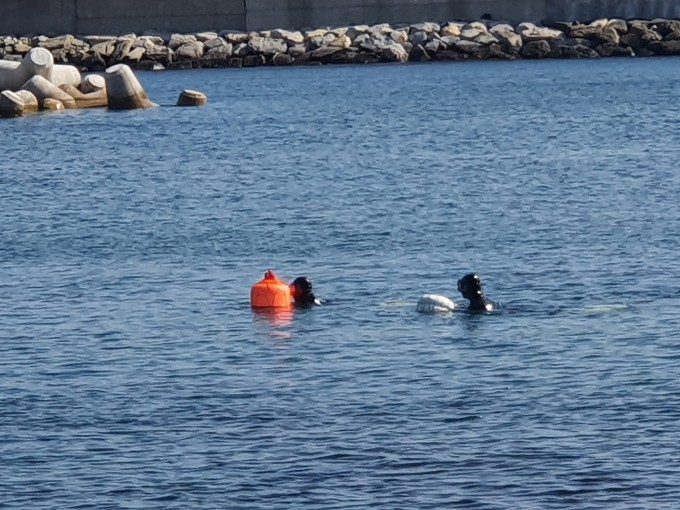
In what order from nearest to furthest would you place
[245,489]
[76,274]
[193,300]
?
[245,489]
[193,300]
[76,274]

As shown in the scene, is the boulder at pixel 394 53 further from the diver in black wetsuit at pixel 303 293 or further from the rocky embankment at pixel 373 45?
the diver in black wetsuit at pixel 303 293

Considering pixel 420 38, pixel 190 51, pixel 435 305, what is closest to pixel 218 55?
pixel 190 51

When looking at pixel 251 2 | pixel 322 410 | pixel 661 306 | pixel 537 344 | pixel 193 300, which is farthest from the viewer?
pixel 251 2

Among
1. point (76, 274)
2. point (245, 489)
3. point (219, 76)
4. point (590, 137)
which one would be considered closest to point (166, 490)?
point (245, 489)

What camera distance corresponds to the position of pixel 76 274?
1130 inches

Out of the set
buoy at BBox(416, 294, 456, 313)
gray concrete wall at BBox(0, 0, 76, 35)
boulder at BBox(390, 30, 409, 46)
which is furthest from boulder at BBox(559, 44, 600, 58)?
buoy at BBox(416, 294, 456, 313)

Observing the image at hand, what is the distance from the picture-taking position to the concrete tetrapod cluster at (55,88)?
61.8m

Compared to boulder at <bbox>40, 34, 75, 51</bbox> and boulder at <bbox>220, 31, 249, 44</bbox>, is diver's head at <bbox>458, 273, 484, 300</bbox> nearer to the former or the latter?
boulder at <bbox>40, 34, 75, 51</bbox>

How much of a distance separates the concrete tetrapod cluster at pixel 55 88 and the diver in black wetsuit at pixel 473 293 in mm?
39326

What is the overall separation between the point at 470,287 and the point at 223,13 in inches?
2990

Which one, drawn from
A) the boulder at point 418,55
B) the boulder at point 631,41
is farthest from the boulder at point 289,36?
the boulder at point 631,41

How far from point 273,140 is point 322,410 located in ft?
123

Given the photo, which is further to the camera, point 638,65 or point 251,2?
point 251,2

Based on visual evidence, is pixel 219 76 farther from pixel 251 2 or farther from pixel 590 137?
pixel 590 137
